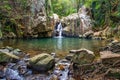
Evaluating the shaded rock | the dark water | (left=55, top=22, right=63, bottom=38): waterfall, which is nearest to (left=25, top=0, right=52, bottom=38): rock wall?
(left=55, top=22, right=63, bottom=38): waterfall

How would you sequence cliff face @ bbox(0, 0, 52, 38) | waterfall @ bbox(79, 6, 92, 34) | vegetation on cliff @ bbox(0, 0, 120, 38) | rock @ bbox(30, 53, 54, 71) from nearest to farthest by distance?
rock @ bbox(30, 53, 54, 71) → vegetation on cliff @ bbox(0, 0, 120, 38) → cliff face @ bbox(0, 0, 52, 38) → waterfall @ bbox(79, 6, 92, 34)

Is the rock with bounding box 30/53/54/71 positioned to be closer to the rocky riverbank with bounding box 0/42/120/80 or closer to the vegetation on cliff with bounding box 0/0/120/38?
the rocky riverbank with bounding box 0/42/120/80

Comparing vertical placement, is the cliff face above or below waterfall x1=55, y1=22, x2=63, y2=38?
above

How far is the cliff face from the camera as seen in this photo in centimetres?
3697

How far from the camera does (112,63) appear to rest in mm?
10273

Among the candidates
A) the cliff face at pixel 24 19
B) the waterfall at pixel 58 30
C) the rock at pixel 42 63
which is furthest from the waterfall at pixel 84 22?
the rock at pixel 42 63

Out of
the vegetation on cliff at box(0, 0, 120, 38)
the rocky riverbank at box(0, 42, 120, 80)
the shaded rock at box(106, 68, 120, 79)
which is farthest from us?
the vegetation on cliff at box(0, 0, 120, 38)

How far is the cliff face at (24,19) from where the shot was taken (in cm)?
3697

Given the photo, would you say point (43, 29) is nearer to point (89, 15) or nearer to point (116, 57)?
point (89, 15)

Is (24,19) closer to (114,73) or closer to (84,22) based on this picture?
(84,22)

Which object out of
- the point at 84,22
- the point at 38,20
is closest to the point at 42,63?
the point at 38,20

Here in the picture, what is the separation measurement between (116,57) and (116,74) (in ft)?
3.35

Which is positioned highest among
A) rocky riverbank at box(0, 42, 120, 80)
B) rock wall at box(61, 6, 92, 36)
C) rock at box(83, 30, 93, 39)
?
rocky riverbank at box(0, 42, 120, 80)

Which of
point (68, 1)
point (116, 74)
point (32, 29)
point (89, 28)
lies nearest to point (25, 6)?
point (32, 29)
